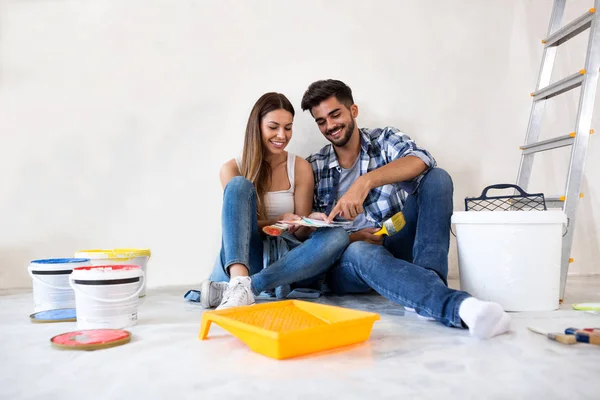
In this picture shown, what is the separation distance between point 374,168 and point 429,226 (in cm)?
49

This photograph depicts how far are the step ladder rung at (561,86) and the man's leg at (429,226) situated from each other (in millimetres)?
755

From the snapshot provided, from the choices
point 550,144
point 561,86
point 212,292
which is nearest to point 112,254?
point 212,292

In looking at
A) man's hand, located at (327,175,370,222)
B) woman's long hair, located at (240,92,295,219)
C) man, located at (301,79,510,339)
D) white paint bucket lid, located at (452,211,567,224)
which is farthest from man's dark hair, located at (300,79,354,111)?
white paint bucket lid, located at (452,211,567,224)

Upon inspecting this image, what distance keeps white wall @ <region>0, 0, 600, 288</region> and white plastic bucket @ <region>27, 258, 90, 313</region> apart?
74 centimetres

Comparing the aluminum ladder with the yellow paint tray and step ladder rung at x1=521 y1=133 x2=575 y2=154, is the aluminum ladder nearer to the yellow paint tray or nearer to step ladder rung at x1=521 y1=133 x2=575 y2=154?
step ladder rung at x1=521 y1=133 x2=575 y2=154

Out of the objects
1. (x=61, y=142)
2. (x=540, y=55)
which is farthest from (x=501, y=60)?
(x=61, y=142)

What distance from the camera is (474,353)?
1.06 metres

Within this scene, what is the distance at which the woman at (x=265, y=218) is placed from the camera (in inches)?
64.3

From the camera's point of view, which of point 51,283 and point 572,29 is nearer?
point 51,283

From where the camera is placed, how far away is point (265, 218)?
2055 mm

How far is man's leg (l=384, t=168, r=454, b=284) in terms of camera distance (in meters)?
1.59

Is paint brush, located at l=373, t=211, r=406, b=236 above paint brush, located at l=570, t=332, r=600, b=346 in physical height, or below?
above

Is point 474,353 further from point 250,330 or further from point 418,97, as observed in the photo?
point 418,97

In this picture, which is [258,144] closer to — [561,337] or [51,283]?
[51,283]
